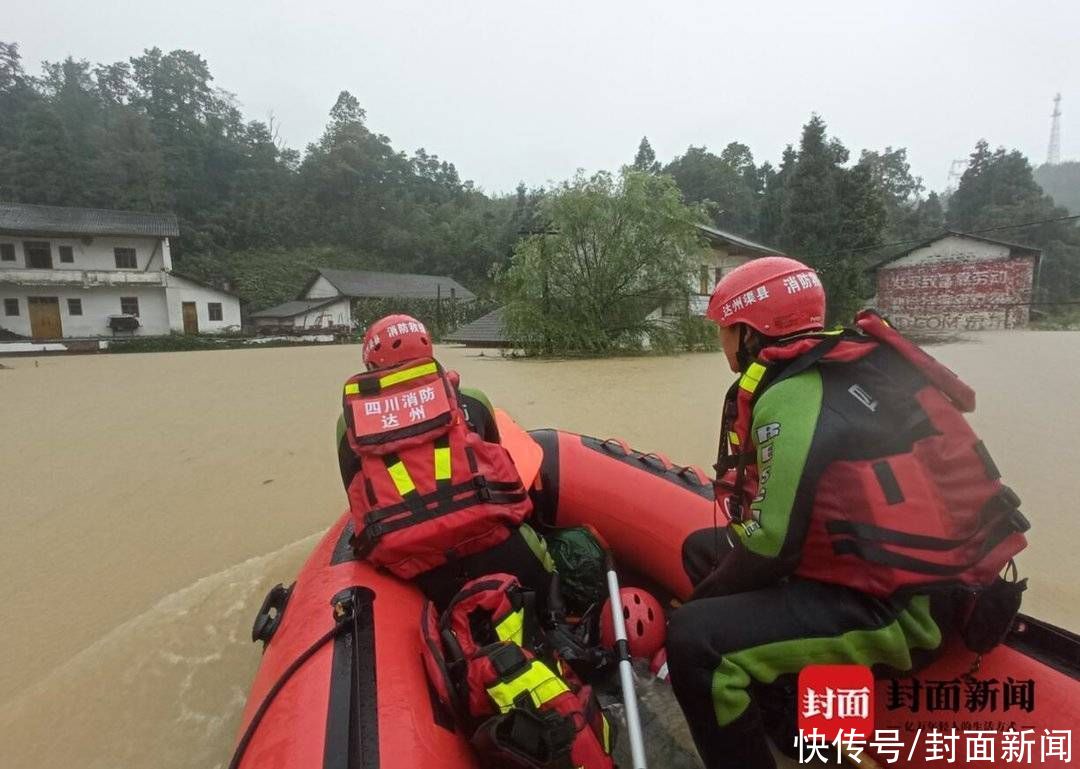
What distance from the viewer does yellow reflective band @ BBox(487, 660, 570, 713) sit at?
1.25 m

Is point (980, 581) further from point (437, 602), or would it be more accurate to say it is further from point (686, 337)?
point (686, 337)

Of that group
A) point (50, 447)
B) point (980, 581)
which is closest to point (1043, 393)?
point (980, 581)

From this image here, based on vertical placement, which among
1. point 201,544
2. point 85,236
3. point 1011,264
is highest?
point 85,236

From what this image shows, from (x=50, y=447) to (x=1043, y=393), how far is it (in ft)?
34.6

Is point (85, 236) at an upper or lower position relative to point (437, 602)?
upper

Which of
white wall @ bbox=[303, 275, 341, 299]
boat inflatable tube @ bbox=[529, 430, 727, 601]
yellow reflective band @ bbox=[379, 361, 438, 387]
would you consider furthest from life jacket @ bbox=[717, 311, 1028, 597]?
white wall @ bbox=[303, 275, 341, 299]

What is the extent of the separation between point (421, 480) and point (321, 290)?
101 feet

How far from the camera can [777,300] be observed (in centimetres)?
146

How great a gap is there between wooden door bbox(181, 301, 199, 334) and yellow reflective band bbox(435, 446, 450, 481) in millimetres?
26727

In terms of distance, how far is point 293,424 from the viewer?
649 cm

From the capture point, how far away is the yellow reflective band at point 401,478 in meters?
1.65

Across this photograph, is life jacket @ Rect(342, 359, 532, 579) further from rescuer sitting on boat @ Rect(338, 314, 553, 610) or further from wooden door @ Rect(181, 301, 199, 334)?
wooden door @ Rect(181, 301, 199, 334)

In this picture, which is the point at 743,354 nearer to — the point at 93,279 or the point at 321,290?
the point at 93,279
